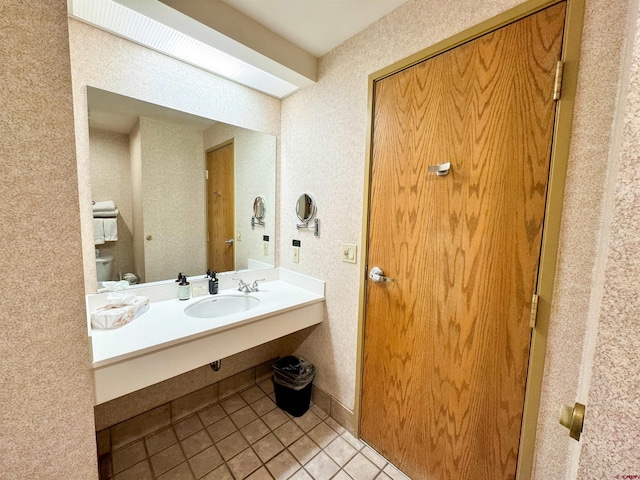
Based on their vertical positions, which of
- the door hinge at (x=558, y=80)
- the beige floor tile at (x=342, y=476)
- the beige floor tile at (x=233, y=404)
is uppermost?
the door hinge at (x=558, y=80)

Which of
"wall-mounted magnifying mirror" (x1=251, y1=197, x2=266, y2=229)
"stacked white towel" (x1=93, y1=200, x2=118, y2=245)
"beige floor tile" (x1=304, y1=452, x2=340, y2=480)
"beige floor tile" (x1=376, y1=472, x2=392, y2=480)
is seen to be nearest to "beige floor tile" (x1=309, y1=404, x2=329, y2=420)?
"beige floor tile" (x1=304, y1=452, x2=340, y2=480)

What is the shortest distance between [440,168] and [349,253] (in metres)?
0.67

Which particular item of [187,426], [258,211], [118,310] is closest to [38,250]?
[118,310]

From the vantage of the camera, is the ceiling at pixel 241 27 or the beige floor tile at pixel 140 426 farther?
the beige floor tile at pixel 140 426

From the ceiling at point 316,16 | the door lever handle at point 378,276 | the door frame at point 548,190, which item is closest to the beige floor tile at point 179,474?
the door lever handle at point 378,276

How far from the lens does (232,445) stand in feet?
4.78

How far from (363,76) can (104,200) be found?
1555 millimetres

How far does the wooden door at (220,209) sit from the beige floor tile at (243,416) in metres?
0.97

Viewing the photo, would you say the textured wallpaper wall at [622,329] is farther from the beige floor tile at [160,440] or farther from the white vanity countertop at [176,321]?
the beige floor tile at [160,440]

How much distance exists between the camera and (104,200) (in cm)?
134

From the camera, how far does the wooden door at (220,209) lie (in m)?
1.78

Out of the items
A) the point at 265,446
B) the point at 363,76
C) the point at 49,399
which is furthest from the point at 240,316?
the point at 363,76

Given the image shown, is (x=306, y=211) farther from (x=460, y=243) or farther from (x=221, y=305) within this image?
(x=460, y=243)

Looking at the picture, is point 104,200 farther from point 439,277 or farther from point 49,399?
point 439,277
